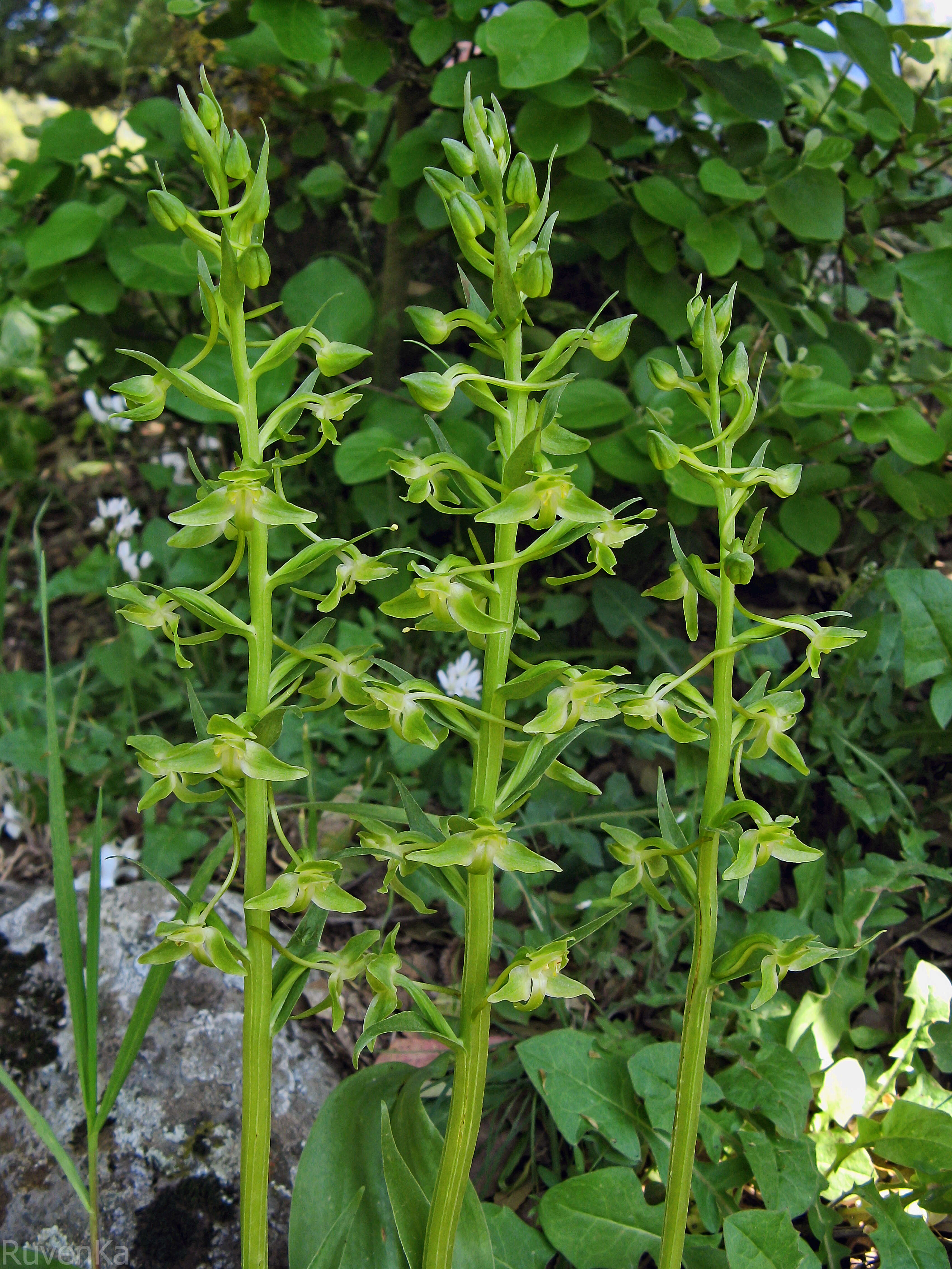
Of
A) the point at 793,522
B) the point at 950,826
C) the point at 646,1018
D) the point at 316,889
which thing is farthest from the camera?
the point at 793,522

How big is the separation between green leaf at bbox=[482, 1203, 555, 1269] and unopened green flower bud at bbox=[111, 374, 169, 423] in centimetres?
106

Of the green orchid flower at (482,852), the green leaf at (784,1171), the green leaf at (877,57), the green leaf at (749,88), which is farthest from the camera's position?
the green leaf at (749,88)

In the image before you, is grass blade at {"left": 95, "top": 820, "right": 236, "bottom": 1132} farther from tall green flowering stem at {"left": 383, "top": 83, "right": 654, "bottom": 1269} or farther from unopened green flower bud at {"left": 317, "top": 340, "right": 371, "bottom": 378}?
unopened green flower bud at {"left": 317, "top": 340, "right": 371, "bottom": 378}

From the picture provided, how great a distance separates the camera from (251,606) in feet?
3.21

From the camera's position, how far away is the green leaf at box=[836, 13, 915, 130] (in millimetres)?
1762

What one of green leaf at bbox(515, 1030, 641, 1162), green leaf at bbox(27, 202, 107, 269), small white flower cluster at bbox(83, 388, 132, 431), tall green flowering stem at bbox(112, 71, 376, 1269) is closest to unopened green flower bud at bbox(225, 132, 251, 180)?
tall green flowering stem at bbox(112, 71, 376, 1269)

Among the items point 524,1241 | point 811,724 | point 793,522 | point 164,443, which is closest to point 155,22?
point 164,443

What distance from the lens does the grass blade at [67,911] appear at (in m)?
1.21

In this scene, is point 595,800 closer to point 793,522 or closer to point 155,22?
point 793,522

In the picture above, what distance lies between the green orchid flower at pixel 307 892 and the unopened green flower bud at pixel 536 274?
61 cm

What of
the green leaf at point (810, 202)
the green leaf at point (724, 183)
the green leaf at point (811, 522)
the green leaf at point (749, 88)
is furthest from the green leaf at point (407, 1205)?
the green leaf at point (749, 88)

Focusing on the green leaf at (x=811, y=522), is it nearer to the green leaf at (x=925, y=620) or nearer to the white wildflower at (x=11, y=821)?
the green leaf at (x=925, y=620)

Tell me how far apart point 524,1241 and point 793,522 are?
4.53 ft

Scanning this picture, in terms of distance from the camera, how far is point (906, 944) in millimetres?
1831
